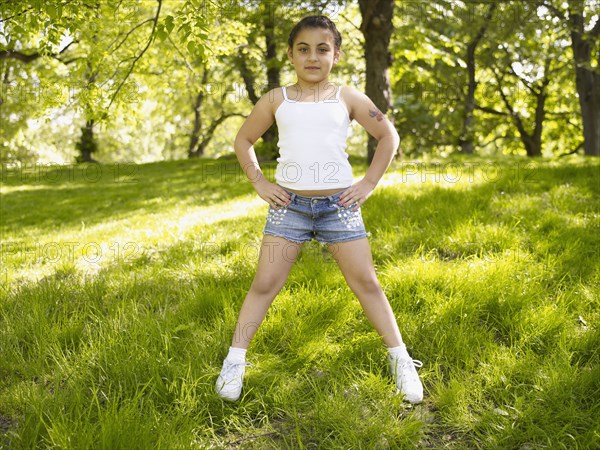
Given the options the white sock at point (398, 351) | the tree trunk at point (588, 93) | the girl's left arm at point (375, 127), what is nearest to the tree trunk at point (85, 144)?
the tree trunk at point (588, 93)

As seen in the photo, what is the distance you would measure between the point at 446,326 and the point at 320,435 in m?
1.16

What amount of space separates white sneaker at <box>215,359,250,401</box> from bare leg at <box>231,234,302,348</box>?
117 millimetres

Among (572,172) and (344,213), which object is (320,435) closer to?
(344,213)

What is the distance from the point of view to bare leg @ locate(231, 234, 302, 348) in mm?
2650

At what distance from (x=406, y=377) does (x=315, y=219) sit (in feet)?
3.18

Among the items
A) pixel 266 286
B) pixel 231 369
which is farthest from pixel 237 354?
pixel 266 286

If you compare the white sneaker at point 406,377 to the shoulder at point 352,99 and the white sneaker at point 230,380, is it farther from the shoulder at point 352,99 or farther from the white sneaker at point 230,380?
the shoulder at point 352,99

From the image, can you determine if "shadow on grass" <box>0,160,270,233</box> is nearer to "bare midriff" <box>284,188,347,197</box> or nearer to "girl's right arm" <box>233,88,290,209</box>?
"girl's right arm" <box>233,88,290,209</box>

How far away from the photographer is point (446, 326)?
3062 mm

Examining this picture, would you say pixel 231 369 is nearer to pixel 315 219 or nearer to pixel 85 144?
pixel 315 219

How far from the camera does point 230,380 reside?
2.56m

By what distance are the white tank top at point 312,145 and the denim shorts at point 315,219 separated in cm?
8

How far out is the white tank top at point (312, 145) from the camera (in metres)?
2.60

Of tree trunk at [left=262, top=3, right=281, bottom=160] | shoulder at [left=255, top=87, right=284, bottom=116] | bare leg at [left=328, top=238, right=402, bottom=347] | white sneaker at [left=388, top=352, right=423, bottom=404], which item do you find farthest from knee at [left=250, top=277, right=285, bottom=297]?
tree trunk at [left=262, top=3, right=281, bottom=160]
